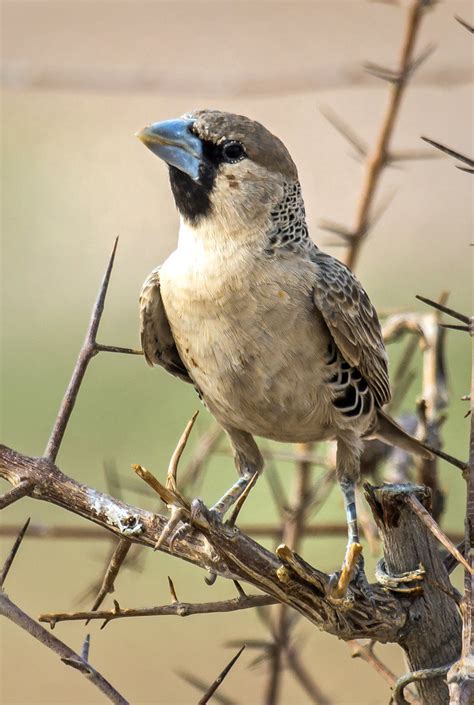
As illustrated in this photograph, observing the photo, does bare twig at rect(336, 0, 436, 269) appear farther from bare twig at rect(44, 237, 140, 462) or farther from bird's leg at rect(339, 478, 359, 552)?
bare twig at rect(44, 237, 140, 462)

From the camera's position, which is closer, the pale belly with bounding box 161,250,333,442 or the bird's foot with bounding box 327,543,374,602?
the bird's foot with bounding box 327,543,374,602

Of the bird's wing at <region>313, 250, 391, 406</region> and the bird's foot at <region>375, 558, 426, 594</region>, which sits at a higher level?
the bird's wing at <region>313, 250, 391, 406</region>

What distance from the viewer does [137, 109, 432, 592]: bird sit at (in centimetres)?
330

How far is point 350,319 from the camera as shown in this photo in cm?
341

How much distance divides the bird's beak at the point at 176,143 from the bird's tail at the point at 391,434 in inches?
41.0

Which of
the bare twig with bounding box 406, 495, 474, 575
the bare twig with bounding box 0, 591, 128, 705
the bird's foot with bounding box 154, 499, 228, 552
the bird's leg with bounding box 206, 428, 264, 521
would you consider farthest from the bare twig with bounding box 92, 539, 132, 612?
the bird's leg with bounding box 206, 428, 264, 521

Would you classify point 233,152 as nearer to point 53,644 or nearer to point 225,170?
point 225,170

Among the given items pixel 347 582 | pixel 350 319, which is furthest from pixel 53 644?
pixel 350 319

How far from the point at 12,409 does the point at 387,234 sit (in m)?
4.70

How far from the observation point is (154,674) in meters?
→ 6.81

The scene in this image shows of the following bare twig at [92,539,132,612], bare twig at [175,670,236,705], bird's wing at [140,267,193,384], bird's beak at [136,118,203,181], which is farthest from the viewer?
bird's wing at [140,267,193,384]

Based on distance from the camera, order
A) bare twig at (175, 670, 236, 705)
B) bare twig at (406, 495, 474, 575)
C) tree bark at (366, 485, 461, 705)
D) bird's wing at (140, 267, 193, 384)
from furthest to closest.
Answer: bird's wing at (140, 267, 193, 384)
bare twig at (175, 670, 236, 705)
tree bark at (366, 485, 461, 705)
bare twig at (406, 495, 474, 575)

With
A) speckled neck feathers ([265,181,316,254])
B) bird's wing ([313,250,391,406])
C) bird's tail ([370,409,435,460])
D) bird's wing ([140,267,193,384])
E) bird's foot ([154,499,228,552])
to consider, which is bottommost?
bird's foot ([154,499,228,552])

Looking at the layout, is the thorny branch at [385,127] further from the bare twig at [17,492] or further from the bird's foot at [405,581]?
the bare twig at [17,492]
